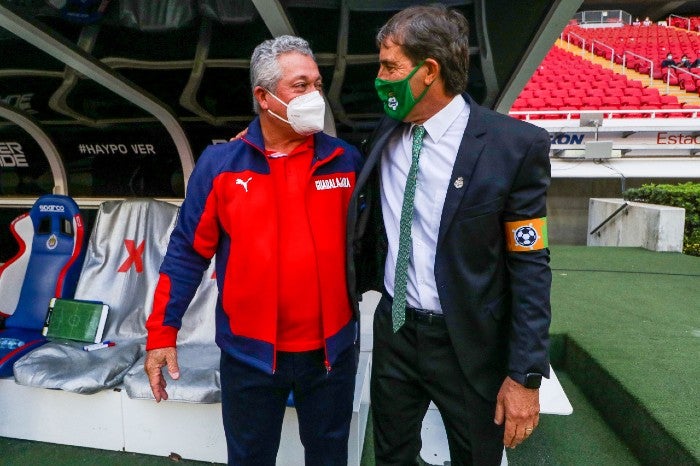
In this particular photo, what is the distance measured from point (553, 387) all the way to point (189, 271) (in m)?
1.56

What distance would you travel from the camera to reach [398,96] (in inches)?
47.6

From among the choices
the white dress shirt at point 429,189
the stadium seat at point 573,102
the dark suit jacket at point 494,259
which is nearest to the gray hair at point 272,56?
the white dress shirt at point 429,189

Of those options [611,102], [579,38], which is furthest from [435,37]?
[579,38]

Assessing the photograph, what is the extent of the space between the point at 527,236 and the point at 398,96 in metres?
0.48

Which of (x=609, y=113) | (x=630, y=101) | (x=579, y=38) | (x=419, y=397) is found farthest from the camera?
(x=579, y=38)

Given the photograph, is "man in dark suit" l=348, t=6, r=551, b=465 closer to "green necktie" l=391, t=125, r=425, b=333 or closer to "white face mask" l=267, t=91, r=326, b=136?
"green necktie" l=391, t=125, r=425, b=333

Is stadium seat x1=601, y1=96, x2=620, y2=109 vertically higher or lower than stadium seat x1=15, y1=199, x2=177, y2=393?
higher

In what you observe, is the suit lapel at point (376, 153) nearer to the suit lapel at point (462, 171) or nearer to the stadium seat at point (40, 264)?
the suit lapel at point (462, 171)

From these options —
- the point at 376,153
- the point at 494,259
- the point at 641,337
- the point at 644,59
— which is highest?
the point at 644,59

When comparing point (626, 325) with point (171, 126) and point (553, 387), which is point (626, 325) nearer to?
point (553, 387)

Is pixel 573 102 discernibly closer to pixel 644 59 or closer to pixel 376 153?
pixel 644 59

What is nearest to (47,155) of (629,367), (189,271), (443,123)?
(189,271)

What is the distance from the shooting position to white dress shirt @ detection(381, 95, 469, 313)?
1.21 meters

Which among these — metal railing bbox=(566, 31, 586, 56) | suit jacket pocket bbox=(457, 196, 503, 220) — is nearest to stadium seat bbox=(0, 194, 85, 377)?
suit jacket pocket bbox=(457, 196, 503, 220)
